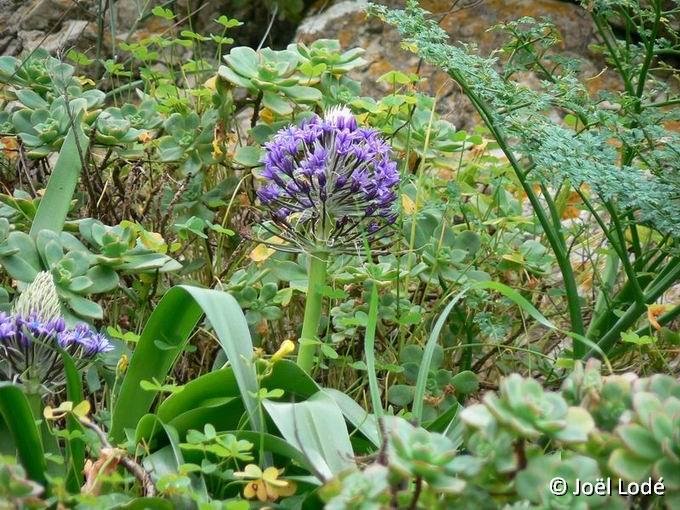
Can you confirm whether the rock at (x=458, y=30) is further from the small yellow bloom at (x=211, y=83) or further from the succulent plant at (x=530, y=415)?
the succulent plant at (x=530, y=415)

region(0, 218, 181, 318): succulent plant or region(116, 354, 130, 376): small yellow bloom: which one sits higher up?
region(0, 218, 181, 318): succulent plant

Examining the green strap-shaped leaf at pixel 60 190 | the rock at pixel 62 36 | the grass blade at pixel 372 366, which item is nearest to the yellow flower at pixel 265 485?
the grass blade at pixel 372 366

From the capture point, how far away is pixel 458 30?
11.1ft

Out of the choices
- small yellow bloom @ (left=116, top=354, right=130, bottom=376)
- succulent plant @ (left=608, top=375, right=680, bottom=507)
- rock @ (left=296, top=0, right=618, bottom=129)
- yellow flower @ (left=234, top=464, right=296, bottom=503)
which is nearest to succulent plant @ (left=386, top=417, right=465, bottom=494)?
succulent plant @ (left=608, top=375, right=680, bottom=507)

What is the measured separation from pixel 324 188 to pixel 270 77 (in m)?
0.58

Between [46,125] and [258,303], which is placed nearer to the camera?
[258,303]

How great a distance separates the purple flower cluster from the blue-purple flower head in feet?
1.21

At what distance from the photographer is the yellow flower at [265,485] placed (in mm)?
1236

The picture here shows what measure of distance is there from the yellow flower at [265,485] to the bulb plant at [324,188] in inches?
12.7

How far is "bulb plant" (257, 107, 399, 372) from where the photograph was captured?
1553mm

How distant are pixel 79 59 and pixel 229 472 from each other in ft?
4.99

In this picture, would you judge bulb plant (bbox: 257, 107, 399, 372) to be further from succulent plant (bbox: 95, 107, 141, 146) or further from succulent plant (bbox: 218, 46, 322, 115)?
succulent plant (bbox: 95, 107, 141, 146)

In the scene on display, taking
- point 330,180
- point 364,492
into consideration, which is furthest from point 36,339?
point 364,492

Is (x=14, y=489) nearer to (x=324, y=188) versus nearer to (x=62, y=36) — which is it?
(x=324, y=188)
